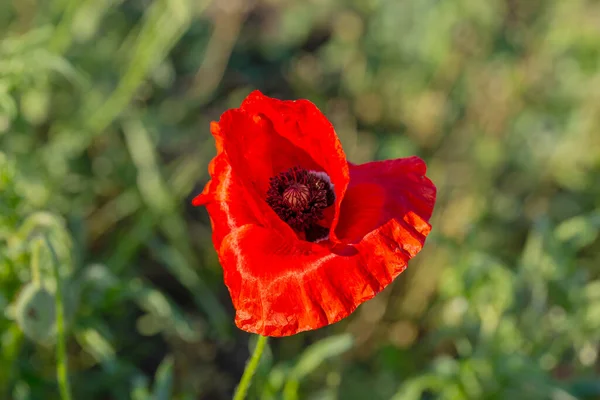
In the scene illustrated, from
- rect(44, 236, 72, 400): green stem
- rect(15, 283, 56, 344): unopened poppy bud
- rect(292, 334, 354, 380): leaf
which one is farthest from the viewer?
rect(292, 334, 354, 380): leaf

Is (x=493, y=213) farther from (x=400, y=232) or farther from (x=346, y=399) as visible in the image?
(x=400, y=232)

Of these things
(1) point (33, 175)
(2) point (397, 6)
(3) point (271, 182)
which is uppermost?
(3) point (271, 182)

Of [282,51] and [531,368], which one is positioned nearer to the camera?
[531,368]

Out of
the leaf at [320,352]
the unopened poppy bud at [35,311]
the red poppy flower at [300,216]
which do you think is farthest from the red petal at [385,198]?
the unopened poppy bud at [35,311]

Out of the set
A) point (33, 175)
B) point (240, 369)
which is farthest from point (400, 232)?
point (240, 369)

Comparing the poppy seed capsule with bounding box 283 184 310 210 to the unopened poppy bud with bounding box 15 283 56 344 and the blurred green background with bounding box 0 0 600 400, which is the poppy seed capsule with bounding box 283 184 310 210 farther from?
the unopened poppy bud with bounding box 15 283 56 344

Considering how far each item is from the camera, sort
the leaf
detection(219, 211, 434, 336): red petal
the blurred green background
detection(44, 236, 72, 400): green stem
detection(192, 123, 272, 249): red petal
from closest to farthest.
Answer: detection(219, 211, 434, 336): red petal < detection(192, 123, 272, 249): red petal < detection(44, 236, 72, 400): green stem < the leaf < the blurred green background

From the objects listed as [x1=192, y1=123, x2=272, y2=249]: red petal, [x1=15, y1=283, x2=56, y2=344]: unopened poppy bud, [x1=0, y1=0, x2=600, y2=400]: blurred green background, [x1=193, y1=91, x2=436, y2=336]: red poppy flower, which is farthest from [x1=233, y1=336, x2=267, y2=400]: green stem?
[x1=15, y1=283, x2=56, y2=344]: unopened poppy bud
